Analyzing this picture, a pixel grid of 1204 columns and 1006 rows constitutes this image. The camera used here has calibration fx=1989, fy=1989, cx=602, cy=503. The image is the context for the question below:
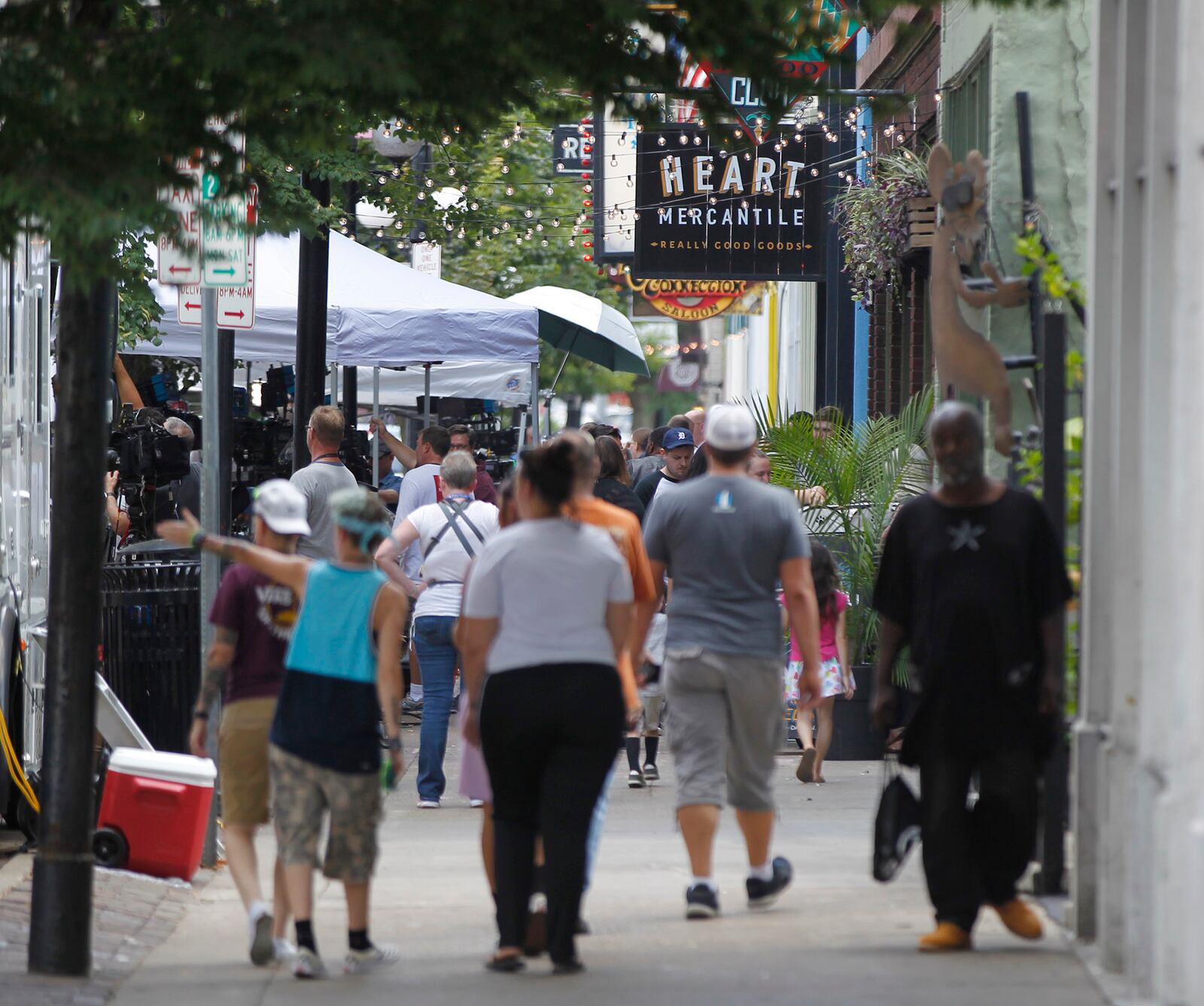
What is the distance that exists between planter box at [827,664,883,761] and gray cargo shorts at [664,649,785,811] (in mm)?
4836

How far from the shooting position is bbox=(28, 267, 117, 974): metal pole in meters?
6.50

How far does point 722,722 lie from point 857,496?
5170 millimetres

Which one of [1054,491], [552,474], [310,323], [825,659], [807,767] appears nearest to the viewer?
[552,474]

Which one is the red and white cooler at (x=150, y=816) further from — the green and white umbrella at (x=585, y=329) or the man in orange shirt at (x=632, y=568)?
the green and white umbrella at (x=585, y=329)

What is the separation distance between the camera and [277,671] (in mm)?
6664

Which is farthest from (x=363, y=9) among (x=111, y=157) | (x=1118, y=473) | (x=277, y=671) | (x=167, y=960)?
(x=167, y=960)

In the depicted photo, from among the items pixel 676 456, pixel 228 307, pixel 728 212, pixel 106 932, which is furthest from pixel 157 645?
pixel 728 212

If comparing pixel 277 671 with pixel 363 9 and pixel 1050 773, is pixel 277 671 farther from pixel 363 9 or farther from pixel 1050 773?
pixel 1050 773

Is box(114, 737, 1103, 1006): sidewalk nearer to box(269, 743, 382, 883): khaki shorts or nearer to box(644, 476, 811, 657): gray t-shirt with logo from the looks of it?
box(269, 743, 382, 883): khaki shorts

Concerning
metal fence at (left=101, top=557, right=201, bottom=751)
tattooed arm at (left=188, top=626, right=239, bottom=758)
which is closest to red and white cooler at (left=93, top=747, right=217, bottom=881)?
tattooed arm at (left=188, top=626, right=239, bottom=758)

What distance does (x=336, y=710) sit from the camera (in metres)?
6.25

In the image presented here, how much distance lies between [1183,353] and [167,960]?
4.02 metres

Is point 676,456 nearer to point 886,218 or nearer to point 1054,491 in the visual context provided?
point 886,218

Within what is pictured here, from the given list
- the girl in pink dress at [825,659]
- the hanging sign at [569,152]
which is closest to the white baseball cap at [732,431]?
the girl in pink dress at [825,659]
